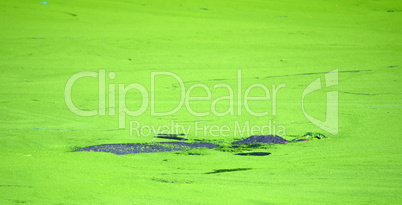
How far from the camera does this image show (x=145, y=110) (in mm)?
4430

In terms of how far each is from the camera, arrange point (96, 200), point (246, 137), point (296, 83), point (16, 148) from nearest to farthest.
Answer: point (96, 200), point (16, 148), point (246, 137), point (296, 83)

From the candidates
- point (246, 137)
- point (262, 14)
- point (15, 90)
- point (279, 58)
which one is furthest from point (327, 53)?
point (15, 90)

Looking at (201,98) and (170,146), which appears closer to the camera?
(170,146)

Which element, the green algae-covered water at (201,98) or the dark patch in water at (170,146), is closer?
the green algae-covered water at (201,98)

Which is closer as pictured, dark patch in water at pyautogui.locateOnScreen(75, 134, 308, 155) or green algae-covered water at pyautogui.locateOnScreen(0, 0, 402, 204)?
green algae-covered water at pyautogui.locateOnScreen(0, 0, 402, 204)

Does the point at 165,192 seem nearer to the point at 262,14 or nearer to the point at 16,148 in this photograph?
the point at 16,148

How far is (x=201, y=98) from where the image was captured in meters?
4.78

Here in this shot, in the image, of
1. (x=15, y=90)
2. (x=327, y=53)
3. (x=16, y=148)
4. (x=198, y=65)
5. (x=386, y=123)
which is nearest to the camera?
(x=16, y=148)

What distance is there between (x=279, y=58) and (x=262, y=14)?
179 cm

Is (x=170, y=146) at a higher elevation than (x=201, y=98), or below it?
below

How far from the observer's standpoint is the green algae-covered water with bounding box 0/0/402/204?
2.85 metres

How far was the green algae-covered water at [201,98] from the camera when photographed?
2.85 metres

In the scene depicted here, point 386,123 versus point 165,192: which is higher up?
point 386,123

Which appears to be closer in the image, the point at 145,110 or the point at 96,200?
the point at 96,200
